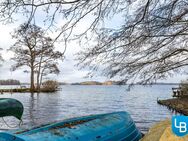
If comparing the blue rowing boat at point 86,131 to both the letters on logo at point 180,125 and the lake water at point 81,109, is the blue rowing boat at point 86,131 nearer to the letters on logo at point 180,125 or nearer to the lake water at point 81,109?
the lake water at point 81,109

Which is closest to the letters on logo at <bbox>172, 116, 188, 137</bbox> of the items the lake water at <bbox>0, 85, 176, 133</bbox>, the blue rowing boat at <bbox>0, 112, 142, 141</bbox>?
the blue rowing boat at <bbox>0, 112, 142, 141</bbox>

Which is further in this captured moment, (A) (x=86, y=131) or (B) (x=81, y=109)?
(B) (x=81, y=109)

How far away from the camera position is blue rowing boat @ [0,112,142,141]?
516cm

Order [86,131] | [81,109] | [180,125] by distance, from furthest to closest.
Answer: [81,109], [86,131], [180,125]

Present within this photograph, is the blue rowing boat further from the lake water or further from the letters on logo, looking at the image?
the letters on logo

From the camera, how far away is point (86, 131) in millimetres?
5836

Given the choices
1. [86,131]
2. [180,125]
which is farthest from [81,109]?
[180,125]

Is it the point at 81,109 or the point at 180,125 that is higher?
the point at 180,125

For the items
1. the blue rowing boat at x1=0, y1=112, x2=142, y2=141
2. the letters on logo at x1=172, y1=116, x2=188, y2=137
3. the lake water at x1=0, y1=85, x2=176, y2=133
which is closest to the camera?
the letters on logo at x1=172, y1=116, x2=188, y2=137

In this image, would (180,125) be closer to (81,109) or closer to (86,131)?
(86,131)

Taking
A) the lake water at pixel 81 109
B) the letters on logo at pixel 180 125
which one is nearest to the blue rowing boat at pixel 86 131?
the lake water at pixel 81 109

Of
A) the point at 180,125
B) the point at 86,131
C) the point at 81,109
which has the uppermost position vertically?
the point at 180,125

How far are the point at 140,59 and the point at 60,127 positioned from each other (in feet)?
6.67

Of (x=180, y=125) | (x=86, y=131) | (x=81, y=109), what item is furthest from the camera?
(x=81, y=109)
